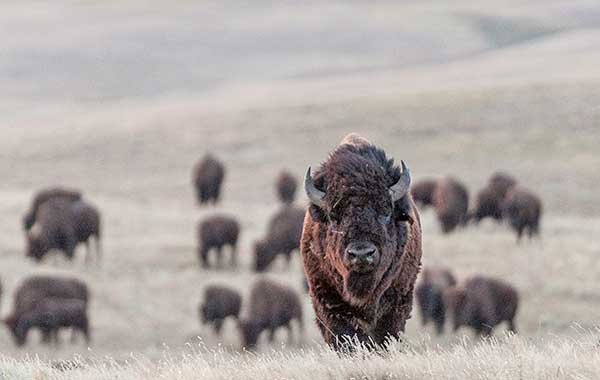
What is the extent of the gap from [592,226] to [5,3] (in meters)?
92.5

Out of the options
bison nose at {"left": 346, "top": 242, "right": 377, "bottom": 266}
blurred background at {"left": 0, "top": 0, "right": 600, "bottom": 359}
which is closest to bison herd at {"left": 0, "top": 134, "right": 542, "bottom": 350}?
bison nose at {"left": 346, "top": 242, "right": 377, "bottom": 266}

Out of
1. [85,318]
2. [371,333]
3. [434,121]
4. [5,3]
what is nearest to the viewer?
[371,333]

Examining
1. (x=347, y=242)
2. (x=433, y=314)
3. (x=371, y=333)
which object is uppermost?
(x=347, y=242)

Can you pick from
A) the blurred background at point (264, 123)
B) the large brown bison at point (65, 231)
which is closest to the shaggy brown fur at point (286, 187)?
the blurred background at point (264, 123)

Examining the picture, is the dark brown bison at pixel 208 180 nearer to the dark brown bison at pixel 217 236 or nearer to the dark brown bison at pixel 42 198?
the dark brown bison at pixel 42 198

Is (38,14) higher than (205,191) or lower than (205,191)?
higher

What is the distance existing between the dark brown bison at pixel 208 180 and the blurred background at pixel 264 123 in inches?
61.1

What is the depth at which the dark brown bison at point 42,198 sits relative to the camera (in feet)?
102

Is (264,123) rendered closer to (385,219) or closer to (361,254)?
(385,219)

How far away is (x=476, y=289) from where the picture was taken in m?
24.5

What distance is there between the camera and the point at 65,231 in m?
30.2

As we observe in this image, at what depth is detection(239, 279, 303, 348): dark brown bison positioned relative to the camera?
2473 centimetres

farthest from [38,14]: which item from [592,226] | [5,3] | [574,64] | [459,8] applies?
[592,226]

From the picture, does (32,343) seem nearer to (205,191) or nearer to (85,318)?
(85,318)
